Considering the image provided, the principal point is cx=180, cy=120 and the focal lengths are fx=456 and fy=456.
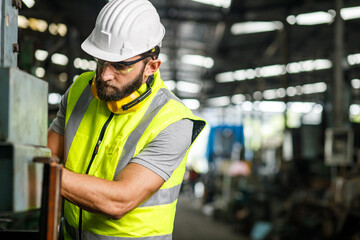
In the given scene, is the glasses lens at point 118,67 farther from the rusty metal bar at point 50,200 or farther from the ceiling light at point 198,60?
the ceiling light at point 198,60

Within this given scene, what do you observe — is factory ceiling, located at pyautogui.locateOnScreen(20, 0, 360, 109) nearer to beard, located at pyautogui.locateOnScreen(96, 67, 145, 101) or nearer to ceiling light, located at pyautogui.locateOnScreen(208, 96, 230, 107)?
ceiling light, located at pyautogui.locateOnScreen(208, 96, 230, 107)

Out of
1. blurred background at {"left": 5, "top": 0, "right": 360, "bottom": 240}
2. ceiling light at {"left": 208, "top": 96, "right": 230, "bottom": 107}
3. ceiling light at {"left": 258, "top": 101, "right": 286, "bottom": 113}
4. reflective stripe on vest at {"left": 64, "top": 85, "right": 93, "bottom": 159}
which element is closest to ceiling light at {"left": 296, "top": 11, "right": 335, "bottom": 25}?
blurred background at {"left": 5, "top": 0, "right": 360, "bottom": 240}

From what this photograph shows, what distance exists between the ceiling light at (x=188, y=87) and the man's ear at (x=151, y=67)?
16110 millimetres

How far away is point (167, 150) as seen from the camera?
5.90 feet

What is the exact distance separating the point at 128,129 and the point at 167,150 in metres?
0.18

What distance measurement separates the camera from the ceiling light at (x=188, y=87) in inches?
717

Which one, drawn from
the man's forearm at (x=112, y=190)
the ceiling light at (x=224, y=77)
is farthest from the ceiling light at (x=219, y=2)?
the man's forearm at (x=112, y=190)

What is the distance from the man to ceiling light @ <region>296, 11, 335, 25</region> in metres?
8.23

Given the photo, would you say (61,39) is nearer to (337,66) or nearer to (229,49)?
(337,66)

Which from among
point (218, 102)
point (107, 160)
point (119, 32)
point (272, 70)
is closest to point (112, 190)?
point (107, 160)

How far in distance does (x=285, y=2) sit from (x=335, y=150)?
12.0 ft

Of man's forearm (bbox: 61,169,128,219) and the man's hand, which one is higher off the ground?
the man's hand

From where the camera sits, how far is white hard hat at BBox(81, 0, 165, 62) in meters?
1.78

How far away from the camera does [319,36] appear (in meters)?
11.2
